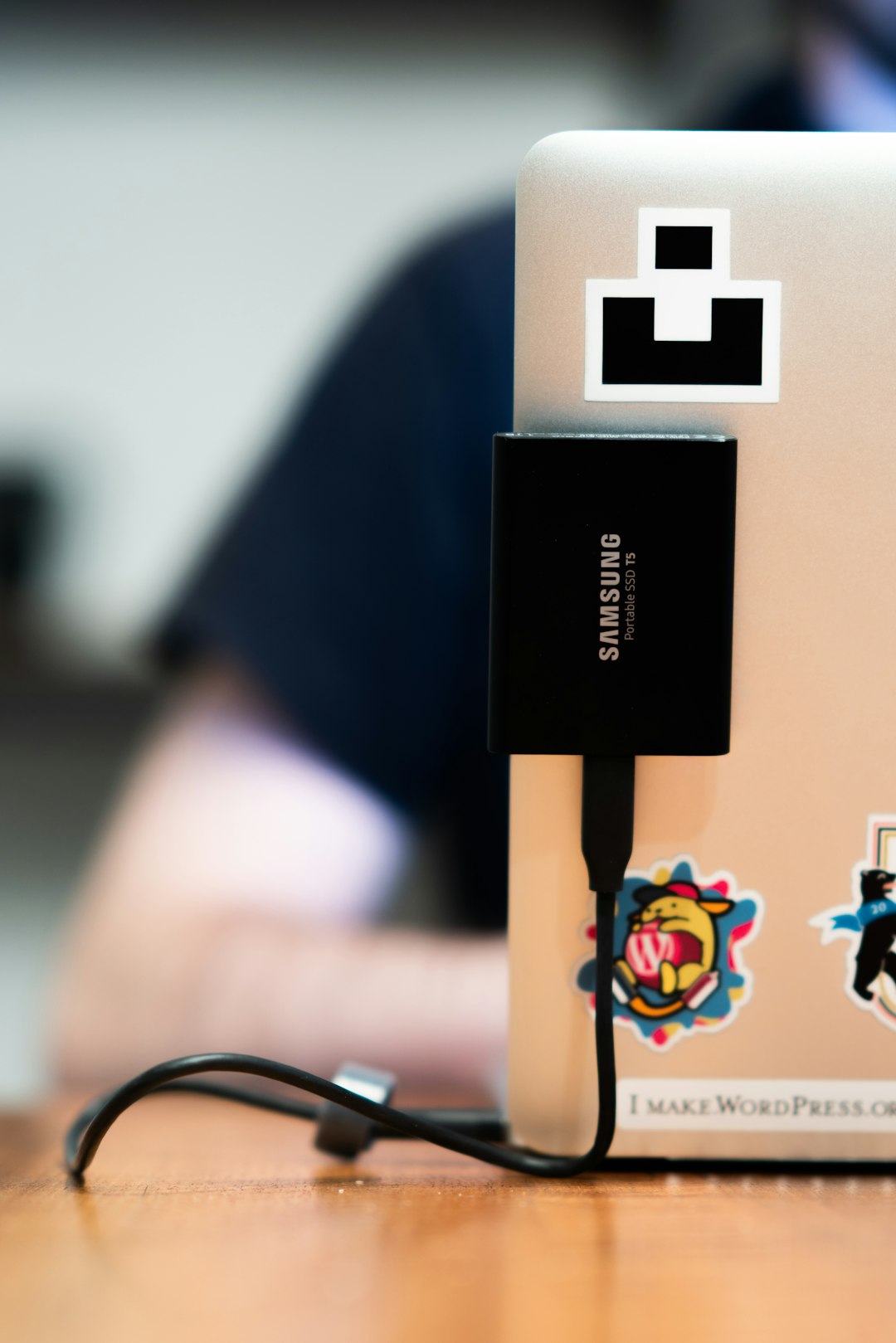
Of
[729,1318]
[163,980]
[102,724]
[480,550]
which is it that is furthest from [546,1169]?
[102,724]

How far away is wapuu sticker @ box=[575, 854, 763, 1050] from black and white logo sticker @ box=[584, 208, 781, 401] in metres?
0.16

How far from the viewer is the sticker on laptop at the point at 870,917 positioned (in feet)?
1.24

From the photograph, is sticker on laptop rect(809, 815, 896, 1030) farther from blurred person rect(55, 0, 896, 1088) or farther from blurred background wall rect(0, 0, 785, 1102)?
blurred background wall rect(0, 0, 785, 1102)

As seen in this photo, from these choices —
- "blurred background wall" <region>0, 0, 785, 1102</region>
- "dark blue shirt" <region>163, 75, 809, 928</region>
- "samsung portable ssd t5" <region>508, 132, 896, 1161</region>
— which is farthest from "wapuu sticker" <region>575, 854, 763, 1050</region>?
"blurred background wall" <region>0, 0, 785, 1102</region>

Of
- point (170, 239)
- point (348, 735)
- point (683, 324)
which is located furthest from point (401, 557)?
point (170, 239)

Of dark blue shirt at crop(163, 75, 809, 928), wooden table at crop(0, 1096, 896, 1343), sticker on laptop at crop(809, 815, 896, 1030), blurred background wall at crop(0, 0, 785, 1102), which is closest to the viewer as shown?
wooden table at crop(0, 1096, 896, 1343)

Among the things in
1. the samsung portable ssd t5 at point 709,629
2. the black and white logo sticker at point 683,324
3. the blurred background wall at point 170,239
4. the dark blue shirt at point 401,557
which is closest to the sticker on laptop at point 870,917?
the samsung portable ssd t5 at point 709,629

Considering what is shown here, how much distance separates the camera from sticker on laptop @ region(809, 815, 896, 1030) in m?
0.38

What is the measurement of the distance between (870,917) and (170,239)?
1.63 metres

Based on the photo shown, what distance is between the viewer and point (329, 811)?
0.85m

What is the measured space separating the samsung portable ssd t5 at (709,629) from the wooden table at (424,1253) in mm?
39

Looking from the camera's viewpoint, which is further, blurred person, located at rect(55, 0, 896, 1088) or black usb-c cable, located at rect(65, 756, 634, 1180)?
blurred person, located at rect(55, 0, 896, 1088)

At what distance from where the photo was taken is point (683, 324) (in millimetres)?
370

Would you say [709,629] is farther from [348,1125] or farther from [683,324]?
[348,1125]
